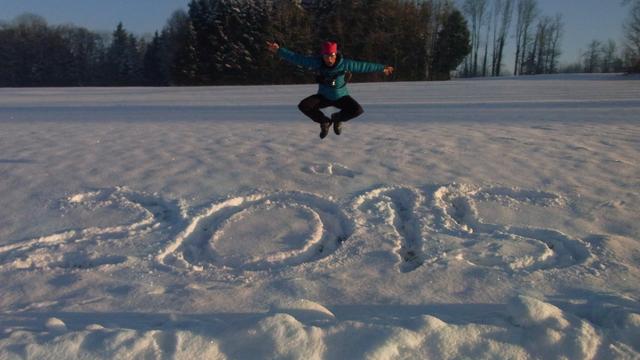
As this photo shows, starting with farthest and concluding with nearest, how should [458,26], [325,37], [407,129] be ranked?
[458,26]
[325,37]
[407,129]

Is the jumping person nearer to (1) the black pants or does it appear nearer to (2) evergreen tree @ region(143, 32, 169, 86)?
(1) the black pants

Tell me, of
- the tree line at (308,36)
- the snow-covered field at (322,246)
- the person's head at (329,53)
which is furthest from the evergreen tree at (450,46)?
the person's head at (329,53)

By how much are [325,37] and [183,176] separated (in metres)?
31.6

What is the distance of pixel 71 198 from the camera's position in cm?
639

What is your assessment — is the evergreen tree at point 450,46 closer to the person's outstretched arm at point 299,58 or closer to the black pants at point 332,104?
the black pants at point 332,104

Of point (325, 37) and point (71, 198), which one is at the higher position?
point (325, 37)

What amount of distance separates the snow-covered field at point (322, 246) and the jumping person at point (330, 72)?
3.00ft

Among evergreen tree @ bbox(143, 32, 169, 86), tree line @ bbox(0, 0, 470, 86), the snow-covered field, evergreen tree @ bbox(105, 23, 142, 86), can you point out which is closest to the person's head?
the snow-covered field

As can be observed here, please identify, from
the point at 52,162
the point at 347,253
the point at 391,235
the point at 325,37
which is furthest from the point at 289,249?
the point at 325,37

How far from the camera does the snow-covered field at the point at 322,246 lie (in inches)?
138

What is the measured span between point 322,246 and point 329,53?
2.55 metres

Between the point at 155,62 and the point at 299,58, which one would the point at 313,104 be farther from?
the point at 155,62

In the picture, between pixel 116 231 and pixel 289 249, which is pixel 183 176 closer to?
pixel 116 231

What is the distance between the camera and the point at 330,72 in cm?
658
